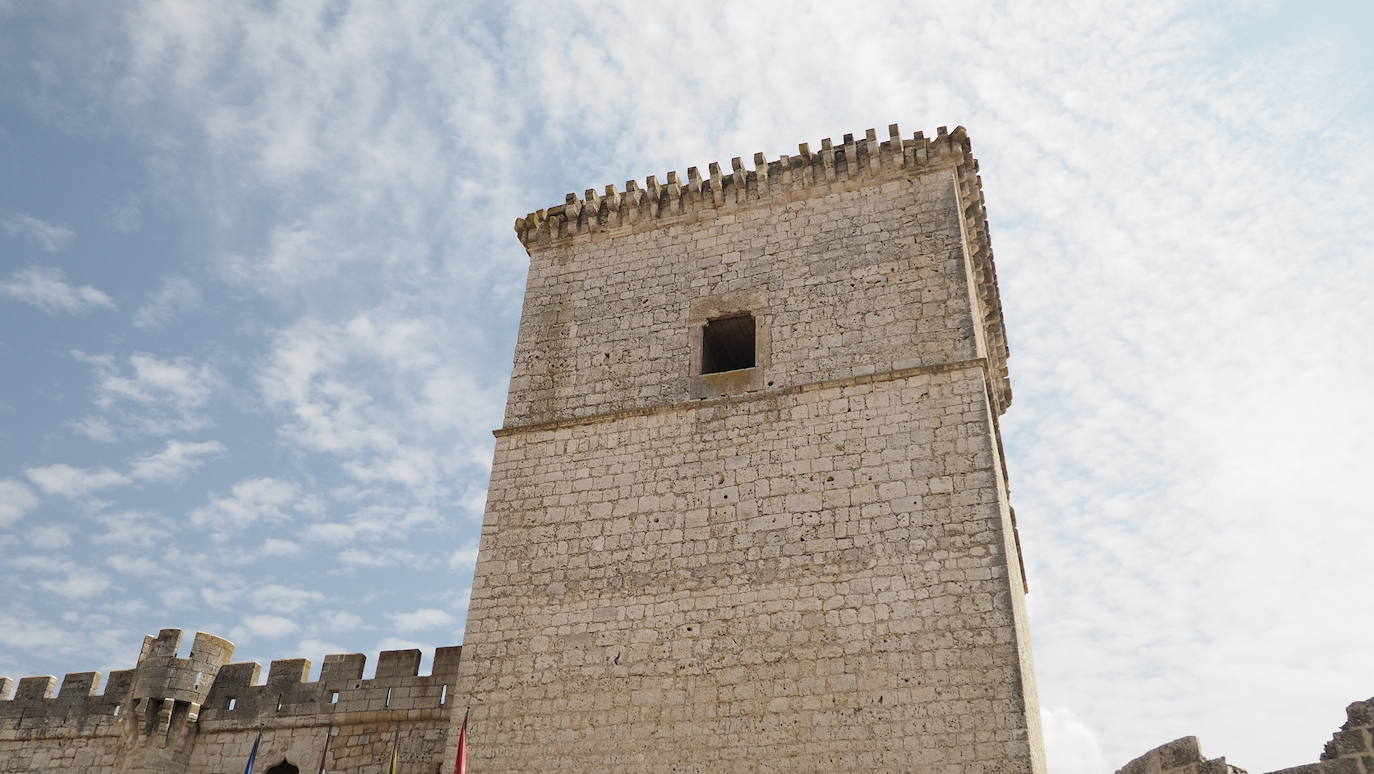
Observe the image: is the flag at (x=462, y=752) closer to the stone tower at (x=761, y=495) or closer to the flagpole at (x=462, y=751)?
the flagpole at (x=462, y=751)

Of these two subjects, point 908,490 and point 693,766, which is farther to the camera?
point 908,490

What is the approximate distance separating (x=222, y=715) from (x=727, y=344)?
7.36 metres

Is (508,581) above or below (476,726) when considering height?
above

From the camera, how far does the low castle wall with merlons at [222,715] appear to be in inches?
450

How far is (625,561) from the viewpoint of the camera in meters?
9.98

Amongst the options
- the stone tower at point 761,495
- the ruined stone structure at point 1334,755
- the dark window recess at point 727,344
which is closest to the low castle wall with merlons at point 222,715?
the stone tower at point 761,495


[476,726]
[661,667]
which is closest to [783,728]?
[661,667]

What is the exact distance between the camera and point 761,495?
9898mm

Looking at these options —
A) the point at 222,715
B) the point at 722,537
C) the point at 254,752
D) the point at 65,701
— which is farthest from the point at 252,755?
the point at 722,537

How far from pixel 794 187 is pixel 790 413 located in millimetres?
3023

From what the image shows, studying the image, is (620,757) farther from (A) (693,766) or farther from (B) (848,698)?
(B) (848,698)

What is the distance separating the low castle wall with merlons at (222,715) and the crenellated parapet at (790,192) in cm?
530

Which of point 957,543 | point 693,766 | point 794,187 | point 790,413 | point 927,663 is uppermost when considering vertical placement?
point 794,187

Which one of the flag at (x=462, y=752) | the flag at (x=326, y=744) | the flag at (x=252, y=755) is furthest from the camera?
the flag at (x=326, y=744)
